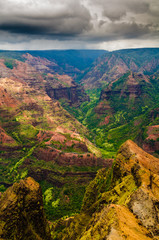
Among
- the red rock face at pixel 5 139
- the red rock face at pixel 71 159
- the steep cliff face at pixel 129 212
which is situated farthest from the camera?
the red rock face at pixel 5 139

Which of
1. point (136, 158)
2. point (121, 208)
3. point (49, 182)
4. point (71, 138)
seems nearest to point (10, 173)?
point (49, 182)

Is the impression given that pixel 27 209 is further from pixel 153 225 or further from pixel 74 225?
pixel 153 225

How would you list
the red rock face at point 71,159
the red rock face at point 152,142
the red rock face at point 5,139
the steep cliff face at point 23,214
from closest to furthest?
the steep cliff face at point 23,214 < the red rock face at point 71,159 < the red rock face at point 5,139 < the red rock face at point 152,142

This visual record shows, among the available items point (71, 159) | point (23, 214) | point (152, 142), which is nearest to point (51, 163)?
point (71, 159)

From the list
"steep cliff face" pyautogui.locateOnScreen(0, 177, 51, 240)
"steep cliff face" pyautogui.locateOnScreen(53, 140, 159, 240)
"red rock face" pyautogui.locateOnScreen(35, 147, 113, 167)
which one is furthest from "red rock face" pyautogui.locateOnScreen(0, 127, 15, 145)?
"steep cliff face" pyautogui.locateOnScreen(53, 140, 159, 240)

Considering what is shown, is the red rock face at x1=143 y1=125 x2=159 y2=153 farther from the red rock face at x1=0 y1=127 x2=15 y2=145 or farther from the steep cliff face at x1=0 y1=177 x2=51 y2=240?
the steep cliff face at x1=0 y1=177 x2=51 y2=240

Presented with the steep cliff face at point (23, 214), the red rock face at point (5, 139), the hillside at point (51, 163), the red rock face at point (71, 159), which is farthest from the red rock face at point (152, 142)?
the steep cliff face at point (23, 214)

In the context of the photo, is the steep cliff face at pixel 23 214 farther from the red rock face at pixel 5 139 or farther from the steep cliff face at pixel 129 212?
the red rock face at pixel 5 139

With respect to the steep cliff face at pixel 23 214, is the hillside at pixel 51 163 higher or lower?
lower

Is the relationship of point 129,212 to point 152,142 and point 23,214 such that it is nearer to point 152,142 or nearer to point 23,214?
point 23,214
